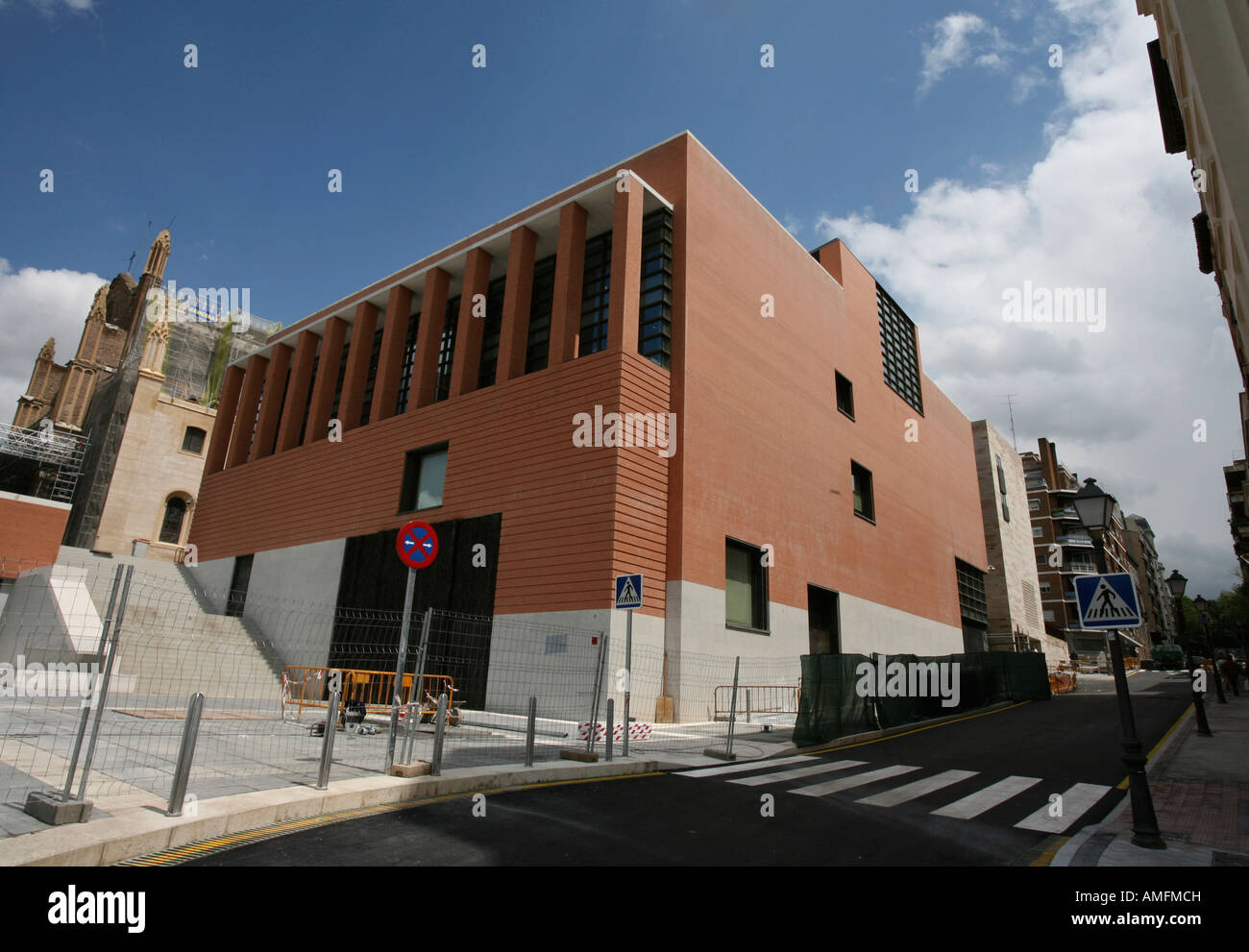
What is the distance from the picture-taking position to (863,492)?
97.8 ft

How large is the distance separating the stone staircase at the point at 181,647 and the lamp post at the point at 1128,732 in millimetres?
17497

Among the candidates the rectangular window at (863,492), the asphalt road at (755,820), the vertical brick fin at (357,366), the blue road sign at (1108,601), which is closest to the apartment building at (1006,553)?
the rectangular window at (863,492)

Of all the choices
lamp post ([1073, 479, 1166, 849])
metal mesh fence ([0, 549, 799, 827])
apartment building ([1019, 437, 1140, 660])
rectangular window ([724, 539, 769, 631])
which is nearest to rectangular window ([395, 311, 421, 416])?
metal mesh fence ([0, 549, 799, 827])

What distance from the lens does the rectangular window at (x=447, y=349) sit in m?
25.5

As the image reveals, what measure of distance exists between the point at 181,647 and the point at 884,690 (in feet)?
64.3

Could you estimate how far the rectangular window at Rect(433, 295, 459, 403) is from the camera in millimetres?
25536

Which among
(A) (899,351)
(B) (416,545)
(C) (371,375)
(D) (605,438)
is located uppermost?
(A) (899,351)

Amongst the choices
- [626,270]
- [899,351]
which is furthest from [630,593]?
[899,351]

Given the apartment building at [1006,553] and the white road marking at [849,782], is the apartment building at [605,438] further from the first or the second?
the apartment building at [1006,553]

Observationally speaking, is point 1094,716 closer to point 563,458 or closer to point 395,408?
point 563,458

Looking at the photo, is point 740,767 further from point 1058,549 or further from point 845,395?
point 1058,549

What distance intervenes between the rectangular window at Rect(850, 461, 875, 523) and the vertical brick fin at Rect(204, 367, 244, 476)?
30.7m
